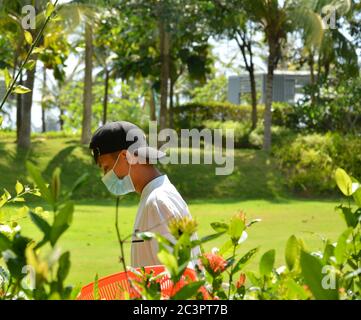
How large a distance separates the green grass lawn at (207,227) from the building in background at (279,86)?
18.8 metres

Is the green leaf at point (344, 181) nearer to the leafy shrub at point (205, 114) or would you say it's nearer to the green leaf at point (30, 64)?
the green leaf at point (30, 64)

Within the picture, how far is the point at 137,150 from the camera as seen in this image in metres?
3.42

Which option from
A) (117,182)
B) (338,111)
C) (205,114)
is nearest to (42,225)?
(117,182)

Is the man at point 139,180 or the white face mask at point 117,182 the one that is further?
the man at point 139,180

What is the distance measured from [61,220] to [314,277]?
0.43m

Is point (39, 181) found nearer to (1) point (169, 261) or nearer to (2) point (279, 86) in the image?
(1) point (169, 261)

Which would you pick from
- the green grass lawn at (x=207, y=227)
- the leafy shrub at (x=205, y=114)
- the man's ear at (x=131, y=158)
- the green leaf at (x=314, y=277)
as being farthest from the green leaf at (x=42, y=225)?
the leafy shrub at (x=205, y=114)

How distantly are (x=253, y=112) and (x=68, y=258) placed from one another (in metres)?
29.2

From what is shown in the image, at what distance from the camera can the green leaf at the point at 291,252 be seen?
1684mm

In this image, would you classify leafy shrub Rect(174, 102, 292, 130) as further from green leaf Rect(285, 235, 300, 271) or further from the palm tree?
green leaf Rect(285, 235, 300, 271)

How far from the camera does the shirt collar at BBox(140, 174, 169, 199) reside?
3.37m

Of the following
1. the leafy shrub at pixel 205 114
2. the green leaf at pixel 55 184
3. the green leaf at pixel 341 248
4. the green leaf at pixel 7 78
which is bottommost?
the leafy shrub at pixel 205 114

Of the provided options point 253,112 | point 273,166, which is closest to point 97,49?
point 253,112
